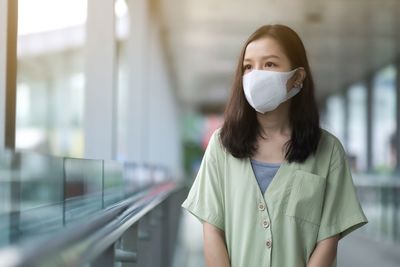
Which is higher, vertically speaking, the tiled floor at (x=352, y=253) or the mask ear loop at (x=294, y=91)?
the mask ear loop at (x=294, y=91)

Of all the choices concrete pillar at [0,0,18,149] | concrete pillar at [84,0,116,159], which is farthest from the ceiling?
concrete pillar at [0,0,18,149]

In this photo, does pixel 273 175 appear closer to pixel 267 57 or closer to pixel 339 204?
pixel 339 204

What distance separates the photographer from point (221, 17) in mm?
11945

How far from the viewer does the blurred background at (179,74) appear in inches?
188

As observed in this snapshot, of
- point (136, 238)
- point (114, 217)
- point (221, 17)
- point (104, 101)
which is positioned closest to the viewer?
point (114, 217)

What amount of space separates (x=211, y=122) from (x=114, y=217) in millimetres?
32883

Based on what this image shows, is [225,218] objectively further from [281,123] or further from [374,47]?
[374,47]

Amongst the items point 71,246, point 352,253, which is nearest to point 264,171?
point 71,246

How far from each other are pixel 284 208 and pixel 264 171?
135 mm

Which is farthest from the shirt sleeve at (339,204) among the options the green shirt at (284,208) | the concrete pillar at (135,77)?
the concrete pillar at (135,77)

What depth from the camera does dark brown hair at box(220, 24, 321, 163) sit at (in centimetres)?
202

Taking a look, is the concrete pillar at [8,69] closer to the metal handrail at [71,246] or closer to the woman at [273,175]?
the metal handrail at [71,246]

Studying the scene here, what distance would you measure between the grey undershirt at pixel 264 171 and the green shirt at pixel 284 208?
0.03m

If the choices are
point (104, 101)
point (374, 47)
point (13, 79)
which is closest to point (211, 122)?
point (374, 47)
